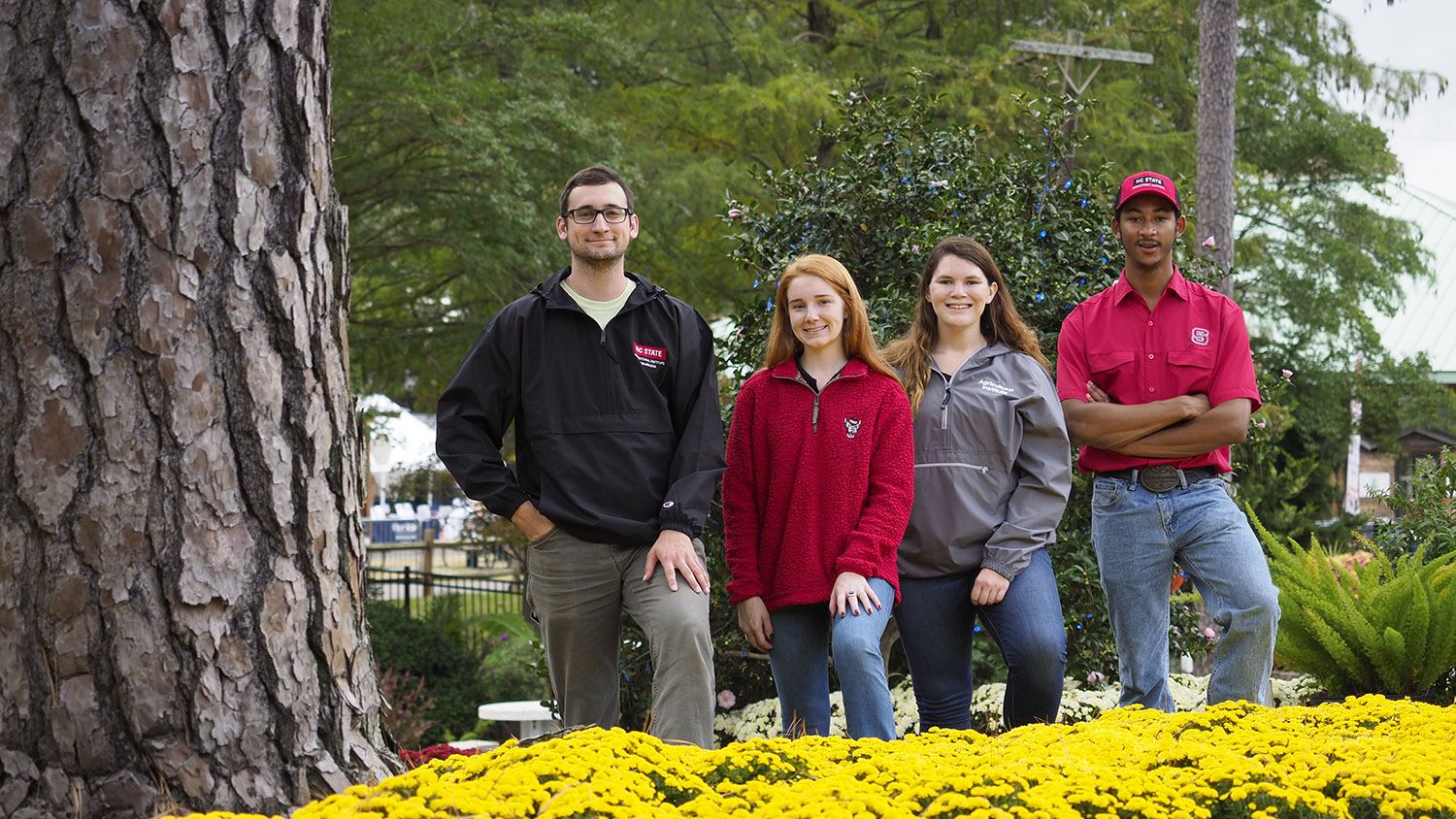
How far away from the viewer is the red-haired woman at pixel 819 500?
360 centimetres

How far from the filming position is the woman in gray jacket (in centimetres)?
379

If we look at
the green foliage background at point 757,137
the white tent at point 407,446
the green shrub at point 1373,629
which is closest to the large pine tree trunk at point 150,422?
the green foliage background at point 757,137

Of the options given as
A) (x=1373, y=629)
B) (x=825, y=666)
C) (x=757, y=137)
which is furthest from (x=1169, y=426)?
(x=757, y=137)

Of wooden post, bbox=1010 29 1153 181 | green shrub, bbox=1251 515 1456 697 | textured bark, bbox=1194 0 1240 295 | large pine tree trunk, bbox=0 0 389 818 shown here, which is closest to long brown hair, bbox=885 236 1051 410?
large pine tree trunk, bbox=0 0 389 818

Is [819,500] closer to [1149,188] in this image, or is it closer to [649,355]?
[649,355]

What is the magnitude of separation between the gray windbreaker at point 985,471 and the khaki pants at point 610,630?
30.8 inches

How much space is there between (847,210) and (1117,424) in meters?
2.17

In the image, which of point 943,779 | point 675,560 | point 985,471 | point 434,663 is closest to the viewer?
point 943,779

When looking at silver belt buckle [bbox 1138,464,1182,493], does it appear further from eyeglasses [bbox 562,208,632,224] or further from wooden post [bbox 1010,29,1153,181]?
wooden post [bbox 1010,29,1153,181]

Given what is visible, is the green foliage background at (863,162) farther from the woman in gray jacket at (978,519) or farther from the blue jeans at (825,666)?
→ the blue jeans at (825,666)

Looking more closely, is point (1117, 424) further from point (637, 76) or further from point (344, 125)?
point (637, 76)

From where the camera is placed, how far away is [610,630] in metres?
3.75

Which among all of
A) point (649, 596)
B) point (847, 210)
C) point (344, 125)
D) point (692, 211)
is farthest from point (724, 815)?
point (692, 211)

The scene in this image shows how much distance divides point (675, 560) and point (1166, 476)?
5.59ft
